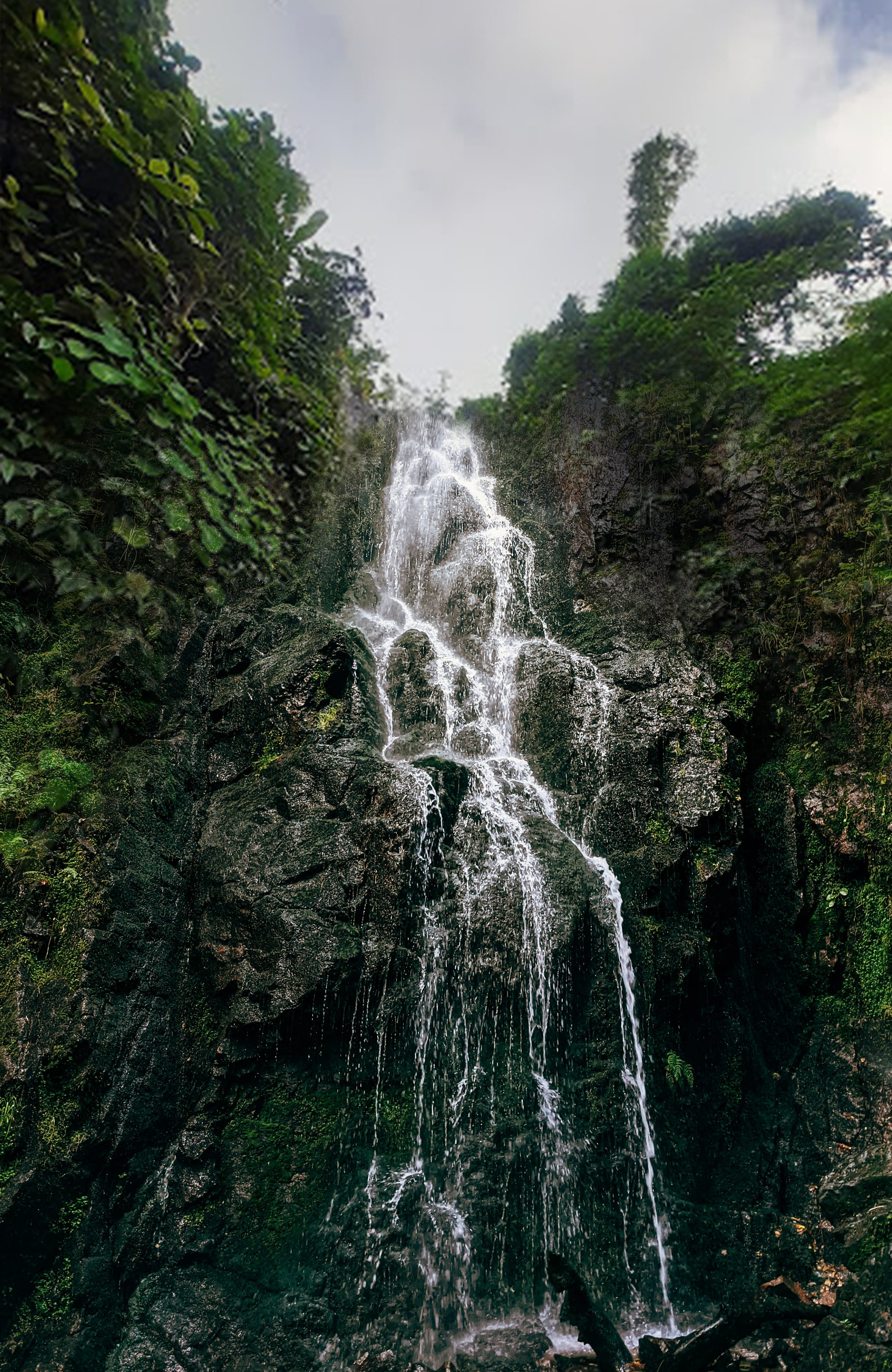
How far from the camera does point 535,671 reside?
816 centimetres

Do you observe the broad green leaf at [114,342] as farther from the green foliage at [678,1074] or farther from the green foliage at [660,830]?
the green foliage at [678,1074]

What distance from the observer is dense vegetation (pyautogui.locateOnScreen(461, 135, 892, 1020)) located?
21.7ft

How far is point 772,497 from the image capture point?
8586 mm

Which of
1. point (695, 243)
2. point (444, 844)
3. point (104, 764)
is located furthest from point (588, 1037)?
point (695, 243)

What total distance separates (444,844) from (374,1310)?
3.33 meters

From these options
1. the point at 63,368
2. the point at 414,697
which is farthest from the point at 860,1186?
the point at 63,368

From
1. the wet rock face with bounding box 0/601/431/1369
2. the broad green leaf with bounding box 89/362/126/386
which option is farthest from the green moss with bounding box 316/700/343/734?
the broad green leaf with bounding box 89/362/126/386

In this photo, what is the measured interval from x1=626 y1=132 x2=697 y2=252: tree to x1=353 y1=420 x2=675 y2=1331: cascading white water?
54.4 feet

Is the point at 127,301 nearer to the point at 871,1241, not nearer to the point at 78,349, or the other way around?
the point at 78,349

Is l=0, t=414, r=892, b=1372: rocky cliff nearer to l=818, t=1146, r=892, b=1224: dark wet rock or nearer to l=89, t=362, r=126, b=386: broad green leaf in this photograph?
l=818, t=1146, r=892, b=1224: dark wet rock

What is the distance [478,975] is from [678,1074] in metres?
1.97

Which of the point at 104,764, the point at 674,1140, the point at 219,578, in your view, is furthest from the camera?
the point at 219,578

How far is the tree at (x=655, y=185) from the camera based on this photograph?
1809cm

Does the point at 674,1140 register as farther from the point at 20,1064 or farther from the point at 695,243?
the point at 695,243
